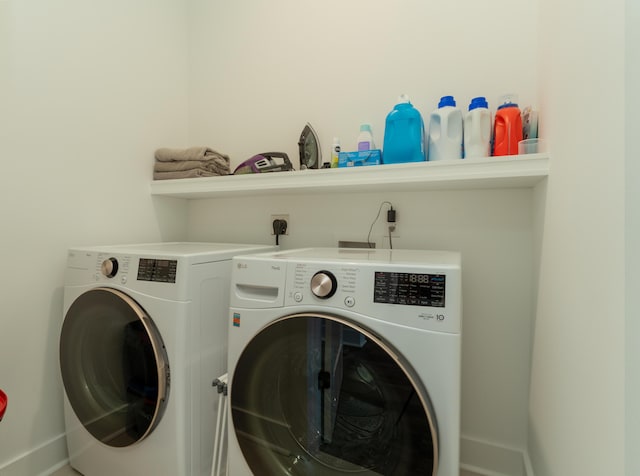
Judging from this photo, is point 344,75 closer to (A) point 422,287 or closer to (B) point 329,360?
(A) point 422,287

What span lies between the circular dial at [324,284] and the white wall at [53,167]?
3.88 feet

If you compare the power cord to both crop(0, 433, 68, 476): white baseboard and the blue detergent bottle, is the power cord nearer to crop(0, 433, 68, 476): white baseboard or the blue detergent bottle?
the blue detergent bottle

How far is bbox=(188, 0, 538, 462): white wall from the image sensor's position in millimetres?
1271

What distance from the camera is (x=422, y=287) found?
0.77 m

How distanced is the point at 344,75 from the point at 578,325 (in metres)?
1.39

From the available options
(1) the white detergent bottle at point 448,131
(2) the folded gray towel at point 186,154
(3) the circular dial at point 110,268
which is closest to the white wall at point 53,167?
(2) the folded gray towel at point 186,154

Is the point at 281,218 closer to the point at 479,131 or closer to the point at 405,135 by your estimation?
the point at 405,135

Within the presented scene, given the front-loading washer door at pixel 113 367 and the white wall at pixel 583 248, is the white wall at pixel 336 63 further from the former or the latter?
the front-loading washer door at pixel 113 367

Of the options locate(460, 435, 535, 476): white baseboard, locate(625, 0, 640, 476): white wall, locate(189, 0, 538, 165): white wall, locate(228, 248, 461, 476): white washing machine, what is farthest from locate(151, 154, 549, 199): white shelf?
locate(460, 435, 535, 476): white baseboard

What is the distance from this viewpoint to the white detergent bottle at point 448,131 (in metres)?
1.23

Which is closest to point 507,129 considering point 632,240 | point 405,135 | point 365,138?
point 405,135

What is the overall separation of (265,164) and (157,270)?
0.72 metres

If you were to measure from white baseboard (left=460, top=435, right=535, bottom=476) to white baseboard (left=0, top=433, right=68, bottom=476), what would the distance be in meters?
1.69

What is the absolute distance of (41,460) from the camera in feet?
4.14
